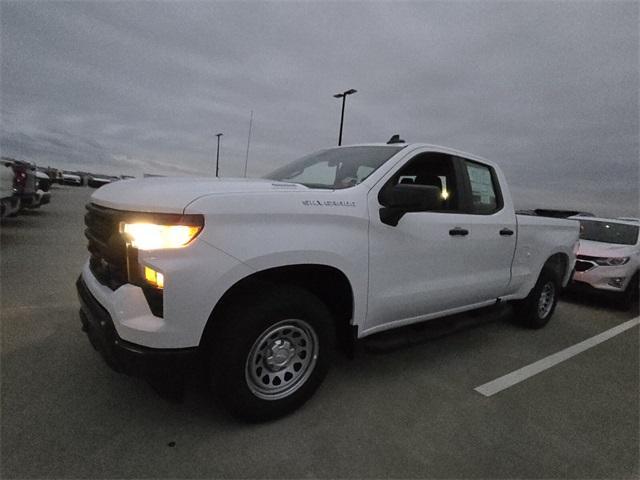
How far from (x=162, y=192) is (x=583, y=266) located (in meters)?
6.69

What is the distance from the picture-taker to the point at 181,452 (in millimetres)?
2016

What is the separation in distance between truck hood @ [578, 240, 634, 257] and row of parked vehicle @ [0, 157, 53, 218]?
1049cm

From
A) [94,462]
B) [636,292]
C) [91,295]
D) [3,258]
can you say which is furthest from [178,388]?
[636,292]

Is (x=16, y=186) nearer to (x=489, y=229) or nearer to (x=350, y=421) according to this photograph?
(x=350, y=421)

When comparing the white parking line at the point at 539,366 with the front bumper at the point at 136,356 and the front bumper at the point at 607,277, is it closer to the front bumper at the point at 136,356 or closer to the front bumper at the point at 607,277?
the front bumper at the point at 607,277

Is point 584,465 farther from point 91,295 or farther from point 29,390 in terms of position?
point 29,390

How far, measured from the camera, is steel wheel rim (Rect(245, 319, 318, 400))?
2.17 metres

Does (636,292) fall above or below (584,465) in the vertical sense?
above

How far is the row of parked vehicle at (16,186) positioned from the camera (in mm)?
7120

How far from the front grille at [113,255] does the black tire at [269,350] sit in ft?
1.30

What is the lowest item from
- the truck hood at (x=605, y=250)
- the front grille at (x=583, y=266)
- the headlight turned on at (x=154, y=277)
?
the front grille at (x=583, y=266)

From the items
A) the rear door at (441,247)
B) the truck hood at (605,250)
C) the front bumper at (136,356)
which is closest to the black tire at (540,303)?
the rear door at (441,247)

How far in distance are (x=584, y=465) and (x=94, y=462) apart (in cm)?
276

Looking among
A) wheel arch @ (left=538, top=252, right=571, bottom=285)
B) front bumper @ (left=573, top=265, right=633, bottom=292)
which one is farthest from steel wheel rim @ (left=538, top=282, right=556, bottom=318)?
front bumper @ (left=573, top=265, right=633, bottom=292)
